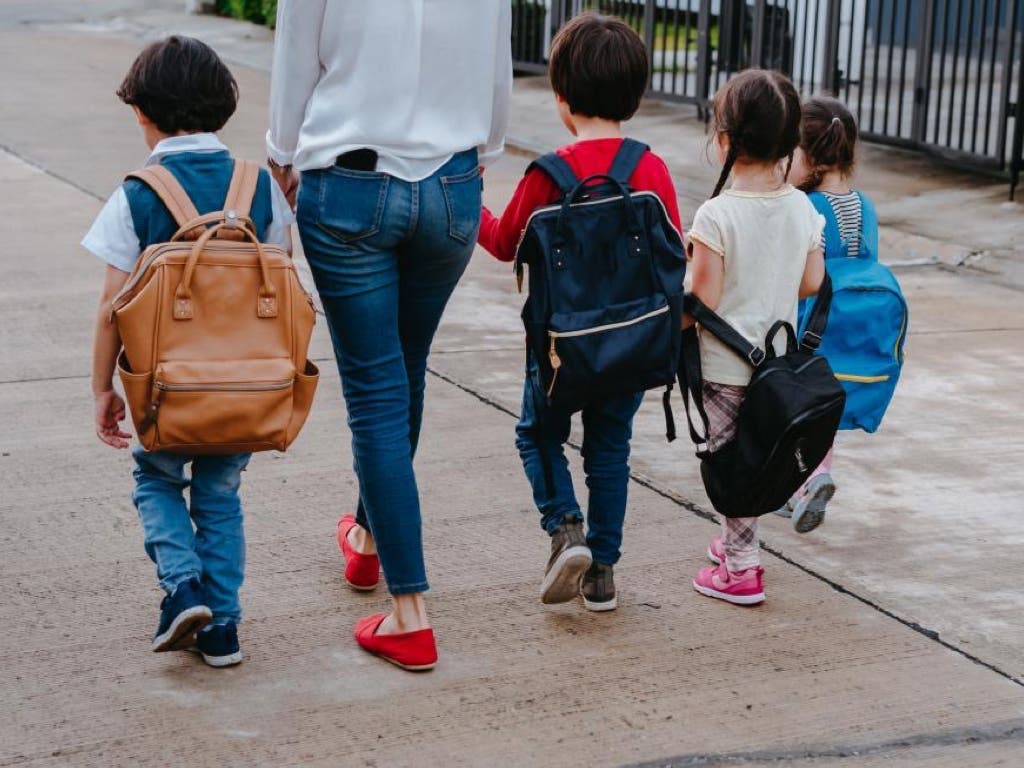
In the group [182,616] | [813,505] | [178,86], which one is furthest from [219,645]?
[813,505]

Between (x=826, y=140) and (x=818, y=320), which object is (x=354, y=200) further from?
(x=826, y=140)

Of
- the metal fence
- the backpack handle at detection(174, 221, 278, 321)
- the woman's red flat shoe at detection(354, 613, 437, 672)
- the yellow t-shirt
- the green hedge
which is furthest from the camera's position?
the green hedge

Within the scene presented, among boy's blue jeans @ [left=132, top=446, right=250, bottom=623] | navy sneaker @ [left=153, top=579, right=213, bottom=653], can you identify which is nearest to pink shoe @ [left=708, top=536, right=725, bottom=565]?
boy's blue jeans @ [left=132, top=446, right=250, bottom=623]

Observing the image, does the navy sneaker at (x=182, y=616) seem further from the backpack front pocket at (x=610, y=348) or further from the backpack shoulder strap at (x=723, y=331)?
the backpack shoulder strap at (x=723, y=331)

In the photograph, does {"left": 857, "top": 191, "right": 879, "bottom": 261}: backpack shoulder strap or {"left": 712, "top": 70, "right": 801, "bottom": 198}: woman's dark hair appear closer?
{"left": 712, "top": 70, "right": 801, "bottom": 198}: woman's dark hair

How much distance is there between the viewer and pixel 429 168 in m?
3.45

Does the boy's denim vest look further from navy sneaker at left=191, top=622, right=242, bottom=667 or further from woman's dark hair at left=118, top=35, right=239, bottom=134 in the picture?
navy sneaker at left=191, top=622, right=242, bottom=667

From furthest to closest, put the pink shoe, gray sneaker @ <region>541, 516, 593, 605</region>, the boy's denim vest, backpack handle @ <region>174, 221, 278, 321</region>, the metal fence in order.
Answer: the metal fence → the pink shoe → gray sneaker @ <region>541, 516, 593, 605</region> → the boy's denim vest → backpack handle @ <region>174, 221, 278, 321</region>

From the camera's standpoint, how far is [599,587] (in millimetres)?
4062

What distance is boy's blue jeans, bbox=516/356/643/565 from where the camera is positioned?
3918 millimetres

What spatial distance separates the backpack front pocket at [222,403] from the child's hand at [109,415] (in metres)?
0.21

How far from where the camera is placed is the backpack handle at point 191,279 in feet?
10.9

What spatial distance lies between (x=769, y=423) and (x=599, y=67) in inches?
38.1

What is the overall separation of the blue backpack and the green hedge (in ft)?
53.5
